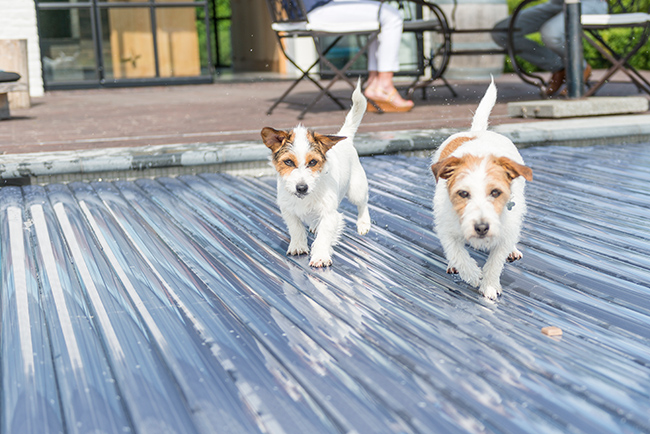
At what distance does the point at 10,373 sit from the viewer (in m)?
2.04

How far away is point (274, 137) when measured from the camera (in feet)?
10.1

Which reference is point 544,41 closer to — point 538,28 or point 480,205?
point 538,28

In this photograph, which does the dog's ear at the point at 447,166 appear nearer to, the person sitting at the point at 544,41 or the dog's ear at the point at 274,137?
the dog's ear at the point at 274,137

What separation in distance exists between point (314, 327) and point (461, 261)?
694 millimetres

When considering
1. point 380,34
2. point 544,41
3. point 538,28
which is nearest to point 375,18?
point 380,34

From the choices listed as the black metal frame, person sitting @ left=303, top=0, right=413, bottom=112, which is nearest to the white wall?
the black metal frame

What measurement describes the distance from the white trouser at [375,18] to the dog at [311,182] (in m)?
3.86

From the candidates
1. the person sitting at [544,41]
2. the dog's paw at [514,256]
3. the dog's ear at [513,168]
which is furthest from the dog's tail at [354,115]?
the person sitting at [544,41]

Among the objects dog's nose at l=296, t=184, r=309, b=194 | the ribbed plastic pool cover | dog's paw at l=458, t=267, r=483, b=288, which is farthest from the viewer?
dog's nose at l=296, t=184, r=309, b=194

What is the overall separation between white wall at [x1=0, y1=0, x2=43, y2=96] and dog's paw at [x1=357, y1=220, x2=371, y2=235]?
9.77m

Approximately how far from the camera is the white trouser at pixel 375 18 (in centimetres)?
701

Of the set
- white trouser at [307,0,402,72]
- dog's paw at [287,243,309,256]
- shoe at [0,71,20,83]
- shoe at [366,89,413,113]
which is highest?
white trouser at [307,0,402,72]

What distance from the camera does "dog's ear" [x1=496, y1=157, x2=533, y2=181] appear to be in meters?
2.52

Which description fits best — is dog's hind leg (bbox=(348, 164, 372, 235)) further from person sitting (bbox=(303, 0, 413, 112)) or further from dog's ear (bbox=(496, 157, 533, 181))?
person sitting (bbox=(303, 0, 413, 112))
